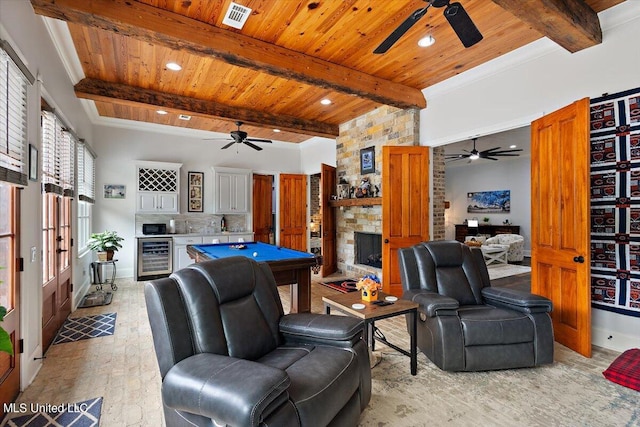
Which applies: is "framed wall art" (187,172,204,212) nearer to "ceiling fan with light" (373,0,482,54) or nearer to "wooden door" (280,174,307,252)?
"wooden door" (280,174,307,252)

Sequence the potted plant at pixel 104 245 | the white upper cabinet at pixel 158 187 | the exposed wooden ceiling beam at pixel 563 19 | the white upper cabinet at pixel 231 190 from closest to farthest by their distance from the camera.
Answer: the exposed wooden ceiling beam at pixel 563 19 → the potted plant at pixel 104 245 → the white upper cabinet at pixel 158 187 → the white upper cabinet at pixel 231 190

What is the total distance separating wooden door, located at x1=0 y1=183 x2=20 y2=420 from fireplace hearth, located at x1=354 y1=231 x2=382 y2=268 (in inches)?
197

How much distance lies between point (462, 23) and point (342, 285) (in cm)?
442

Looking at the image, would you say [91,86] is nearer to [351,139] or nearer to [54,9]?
[54,9]

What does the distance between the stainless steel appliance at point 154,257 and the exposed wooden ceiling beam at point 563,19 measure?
6.42m

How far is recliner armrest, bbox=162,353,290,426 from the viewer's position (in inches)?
49.6

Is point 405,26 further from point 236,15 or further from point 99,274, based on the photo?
point 99,274

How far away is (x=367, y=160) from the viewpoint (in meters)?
5.93

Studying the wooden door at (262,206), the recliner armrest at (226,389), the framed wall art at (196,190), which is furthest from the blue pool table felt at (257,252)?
the wooden door at (262,206)

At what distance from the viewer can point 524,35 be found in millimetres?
3424

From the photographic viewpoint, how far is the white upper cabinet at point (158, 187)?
20.9ft

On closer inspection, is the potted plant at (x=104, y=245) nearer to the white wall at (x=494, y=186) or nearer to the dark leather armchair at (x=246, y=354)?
the dark leather armchair at (x=246, y=354)

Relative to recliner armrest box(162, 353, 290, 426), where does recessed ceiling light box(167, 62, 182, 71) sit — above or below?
above

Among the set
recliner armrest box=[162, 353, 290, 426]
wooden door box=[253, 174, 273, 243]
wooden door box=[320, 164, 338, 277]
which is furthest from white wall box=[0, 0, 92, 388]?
wooden door box=[253, 174, 273, 243]
